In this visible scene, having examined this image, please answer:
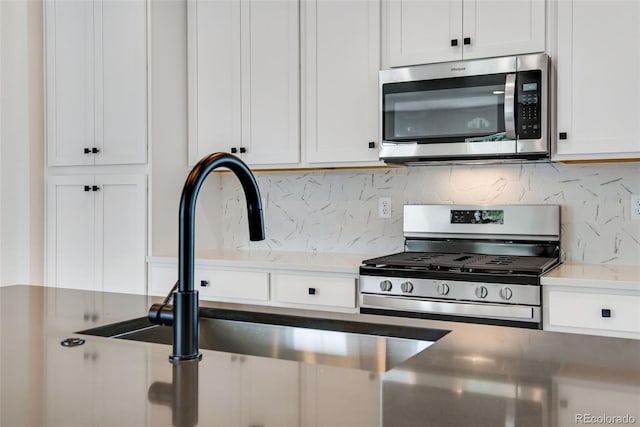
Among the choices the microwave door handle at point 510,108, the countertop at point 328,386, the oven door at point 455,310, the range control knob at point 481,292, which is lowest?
the oven door at point 455,310

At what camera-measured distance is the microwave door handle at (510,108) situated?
105 inches

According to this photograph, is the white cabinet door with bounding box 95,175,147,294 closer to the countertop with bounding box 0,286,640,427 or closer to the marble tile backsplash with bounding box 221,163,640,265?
the marble tile backsplash with bounding box 221,163,640,265

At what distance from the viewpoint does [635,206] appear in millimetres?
2834

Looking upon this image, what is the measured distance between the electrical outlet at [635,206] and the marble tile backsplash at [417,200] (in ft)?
0.06

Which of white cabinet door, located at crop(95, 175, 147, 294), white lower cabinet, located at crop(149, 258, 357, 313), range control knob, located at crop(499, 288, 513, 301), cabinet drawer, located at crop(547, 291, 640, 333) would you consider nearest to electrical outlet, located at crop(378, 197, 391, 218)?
white lower cabinet, located at crop(149, 258, 357, 313)

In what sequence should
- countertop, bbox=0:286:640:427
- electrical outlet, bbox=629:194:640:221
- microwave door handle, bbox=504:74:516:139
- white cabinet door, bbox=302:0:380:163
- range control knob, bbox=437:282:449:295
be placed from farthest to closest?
white cabinet door, bbox=302:0:380:163
electrical outlet, bbox=629:194:640:221
microwave door handle, bbox=504:74:516:139
range control knob, bbox=437:282:449:295
countertop, bbox=0:286:640:427

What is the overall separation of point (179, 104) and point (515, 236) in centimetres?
190

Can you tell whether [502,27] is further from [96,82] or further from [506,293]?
[96,82]

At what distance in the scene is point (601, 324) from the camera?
2.34m

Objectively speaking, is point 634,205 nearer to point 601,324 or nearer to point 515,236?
point 515,236

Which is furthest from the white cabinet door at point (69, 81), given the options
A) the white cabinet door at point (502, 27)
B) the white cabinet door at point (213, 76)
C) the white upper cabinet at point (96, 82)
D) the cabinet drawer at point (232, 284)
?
the white cabinet door at point (502, 27)

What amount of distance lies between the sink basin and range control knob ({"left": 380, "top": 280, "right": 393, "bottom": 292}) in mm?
1243

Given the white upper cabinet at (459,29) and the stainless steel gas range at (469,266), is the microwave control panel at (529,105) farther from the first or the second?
the stainless steel gas range at (469,266)

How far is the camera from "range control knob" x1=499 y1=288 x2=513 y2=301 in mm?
2449
